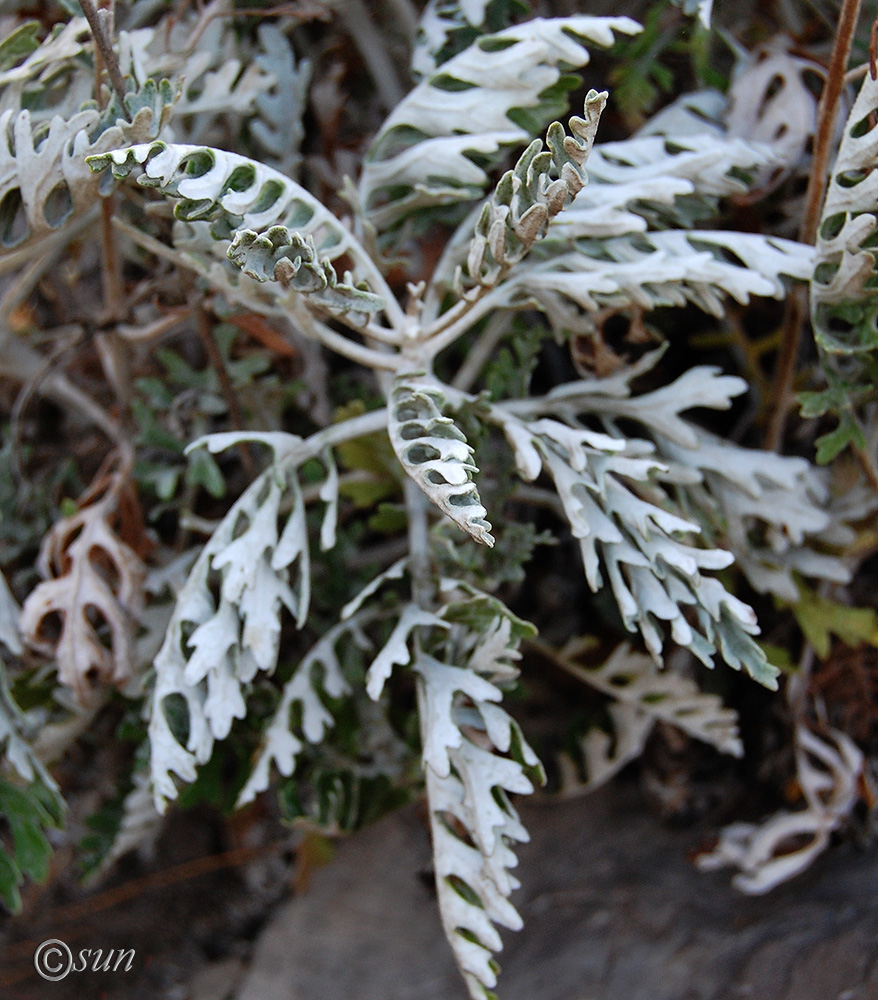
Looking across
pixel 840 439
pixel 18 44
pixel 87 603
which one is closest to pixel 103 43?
pixel 18 44

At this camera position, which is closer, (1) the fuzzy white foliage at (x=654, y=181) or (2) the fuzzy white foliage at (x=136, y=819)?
(1) the fuzzy white foliage at (x=654, y=181)

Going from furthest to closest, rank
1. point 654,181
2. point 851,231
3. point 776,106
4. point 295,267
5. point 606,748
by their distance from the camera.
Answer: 1. point 606,748
2. point 776,106
3. point 654,181
4. point 851,231
5. point 295,267

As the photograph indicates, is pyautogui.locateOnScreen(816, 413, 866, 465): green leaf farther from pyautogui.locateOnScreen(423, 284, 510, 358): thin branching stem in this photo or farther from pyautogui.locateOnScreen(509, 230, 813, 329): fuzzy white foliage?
pyautogui.locateOnScreen(423, 284, 510, 358): thin branching stem

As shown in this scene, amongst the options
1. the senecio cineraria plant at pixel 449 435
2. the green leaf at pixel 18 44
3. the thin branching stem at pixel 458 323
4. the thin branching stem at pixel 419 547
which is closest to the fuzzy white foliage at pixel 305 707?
the senecio cineraria plant at pixel 449 435

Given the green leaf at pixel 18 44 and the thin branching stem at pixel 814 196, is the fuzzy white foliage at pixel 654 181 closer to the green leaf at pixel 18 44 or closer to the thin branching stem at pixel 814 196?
the thin branching stem at pixel 814 196

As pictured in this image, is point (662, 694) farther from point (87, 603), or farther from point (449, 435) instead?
point (87, 603)

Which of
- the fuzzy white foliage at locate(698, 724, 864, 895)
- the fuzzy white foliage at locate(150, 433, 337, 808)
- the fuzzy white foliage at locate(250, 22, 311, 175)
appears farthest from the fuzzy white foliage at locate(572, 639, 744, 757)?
the fuzzy white foliage at locate(250, 22, 311, 175)
